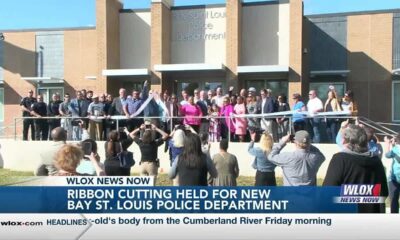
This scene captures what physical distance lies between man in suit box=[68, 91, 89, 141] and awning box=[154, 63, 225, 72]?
4.42m

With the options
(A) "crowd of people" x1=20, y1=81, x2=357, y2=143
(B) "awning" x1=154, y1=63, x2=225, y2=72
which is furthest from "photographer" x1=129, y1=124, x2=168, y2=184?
(B) "awning" x1=154, y1=63, x2=225, y2=72

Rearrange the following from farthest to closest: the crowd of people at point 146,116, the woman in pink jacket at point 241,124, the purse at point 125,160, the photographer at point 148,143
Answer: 1. the woman in pink jacket at point 241,124
2. the photographer at point 148,143
3. the crowd of people at point 146,116
4. the purse at point 125,160

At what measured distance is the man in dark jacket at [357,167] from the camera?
328 centimetres

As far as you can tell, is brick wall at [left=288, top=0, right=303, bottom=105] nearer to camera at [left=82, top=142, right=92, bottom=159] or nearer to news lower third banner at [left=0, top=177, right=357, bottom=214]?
news lower third banner at [left=0, top=177, right=357, bottom=214]

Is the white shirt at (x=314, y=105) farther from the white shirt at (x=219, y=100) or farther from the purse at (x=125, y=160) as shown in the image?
the white shirt at (x=219, y=100)

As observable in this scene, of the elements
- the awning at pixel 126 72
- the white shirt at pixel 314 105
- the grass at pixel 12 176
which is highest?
the awning at pixel 126 72

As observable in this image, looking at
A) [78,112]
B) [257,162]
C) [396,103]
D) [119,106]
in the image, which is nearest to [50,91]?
[78,112]

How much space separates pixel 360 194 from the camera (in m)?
3.24

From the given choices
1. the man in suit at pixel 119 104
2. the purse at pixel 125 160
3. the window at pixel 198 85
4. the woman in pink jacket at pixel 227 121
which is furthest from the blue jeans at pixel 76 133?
the window at pixel 198 85

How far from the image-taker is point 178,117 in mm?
5688

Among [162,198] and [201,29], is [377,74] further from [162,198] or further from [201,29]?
[201,29]

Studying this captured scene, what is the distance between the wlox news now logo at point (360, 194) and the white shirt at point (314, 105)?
142 cm

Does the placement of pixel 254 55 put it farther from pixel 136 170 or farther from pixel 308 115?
pixel 136 170

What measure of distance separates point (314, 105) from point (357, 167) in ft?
5.21
